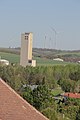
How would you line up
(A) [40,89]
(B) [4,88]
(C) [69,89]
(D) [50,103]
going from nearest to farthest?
1. (B) [4,88]
2. (D) [50,103]
3. (A) [40,89]
4. (C) [69,89]

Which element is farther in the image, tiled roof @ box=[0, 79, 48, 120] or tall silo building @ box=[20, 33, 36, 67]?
tall silo building @ box=[20, 33, 36, 67]

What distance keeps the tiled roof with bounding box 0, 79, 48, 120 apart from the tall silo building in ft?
334

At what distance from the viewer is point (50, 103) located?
3406cm

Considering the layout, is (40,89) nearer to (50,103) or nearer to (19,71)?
(50,103)

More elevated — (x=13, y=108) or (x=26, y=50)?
(x=13, y=108)

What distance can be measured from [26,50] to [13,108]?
108185 millimetres

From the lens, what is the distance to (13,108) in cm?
662

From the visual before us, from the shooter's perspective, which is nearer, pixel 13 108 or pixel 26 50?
pixel 13 108

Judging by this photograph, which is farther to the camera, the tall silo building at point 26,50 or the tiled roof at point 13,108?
the tall silo building at point 26,50

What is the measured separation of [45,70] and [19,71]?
24.5ft

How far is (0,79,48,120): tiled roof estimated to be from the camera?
650cm

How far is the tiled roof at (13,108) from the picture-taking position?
6.50m

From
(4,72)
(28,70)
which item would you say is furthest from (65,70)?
(4,72)

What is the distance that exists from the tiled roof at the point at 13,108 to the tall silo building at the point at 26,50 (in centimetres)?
10190
